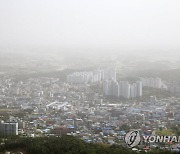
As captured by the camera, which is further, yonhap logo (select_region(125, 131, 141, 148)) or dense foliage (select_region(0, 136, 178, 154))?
yonhap logo (select_region(125, 131, 141, 148))

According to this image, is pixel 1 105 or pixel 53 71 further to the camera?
pixel 53 71

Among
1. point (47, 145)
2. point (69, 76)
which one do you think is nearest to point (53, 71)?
point (69, 76)

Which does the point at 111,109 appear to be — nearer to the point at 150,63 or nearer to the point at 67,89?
the point at 67,89

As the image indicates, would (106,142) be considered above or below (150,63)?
below

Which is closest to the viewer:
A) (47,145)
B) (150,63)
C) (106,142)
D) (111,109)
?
(47,145)

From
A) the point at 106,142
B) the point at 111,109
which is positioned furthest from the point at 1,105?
the point at 106,142

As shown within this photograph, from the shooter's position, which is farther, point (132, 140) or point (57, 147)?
point (132, 140)

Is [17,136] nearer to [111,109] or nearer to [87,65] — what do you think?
[111,109]

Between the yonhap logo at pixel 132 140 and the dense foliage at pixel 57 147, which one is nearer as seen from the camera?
the dense foliage at pixel 57 147

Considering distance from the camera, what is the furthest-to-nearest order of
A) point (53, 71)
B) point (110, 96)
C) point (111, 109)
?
1. point (53, 71)
2. point (110, 96)
3. point (111, 109)
